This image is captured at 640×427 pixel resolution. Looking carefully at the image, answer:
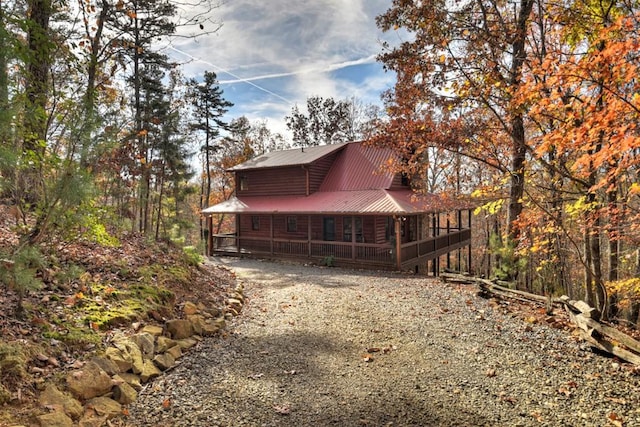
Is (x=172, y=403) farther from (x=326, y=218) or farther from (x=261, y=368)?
(x=326, y=218)

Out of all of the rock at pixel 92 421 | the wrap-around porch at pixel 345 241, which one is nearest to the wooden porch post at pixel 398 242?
the wrap-around porch at pixel 345 241

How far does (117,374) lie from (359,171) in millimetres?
17031

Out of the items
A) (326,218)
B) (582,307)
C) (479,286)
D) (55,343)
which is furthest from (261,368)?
(326,218)

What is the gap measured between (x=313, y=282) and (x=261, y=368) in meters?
7.00

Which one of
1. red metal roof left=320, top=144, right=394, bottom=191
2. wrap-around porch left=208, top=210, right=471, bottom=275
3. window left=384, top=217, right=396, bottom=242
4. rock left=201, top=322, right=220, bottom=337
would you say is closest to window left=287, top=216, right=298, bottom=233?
wrap-around porch left=208, top=210, right=471, bottom=275

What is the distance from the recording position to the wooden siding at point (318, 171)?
20.0 meters

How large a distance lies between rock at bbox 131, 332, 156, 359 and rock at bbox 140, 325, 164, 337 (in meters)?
0.19

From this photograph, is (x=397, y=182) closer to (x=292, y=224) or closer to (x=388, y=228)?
(x=388, y=228)

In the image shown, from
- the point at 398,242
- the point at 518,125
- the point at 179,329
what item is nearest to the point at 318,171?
the point at 398,242

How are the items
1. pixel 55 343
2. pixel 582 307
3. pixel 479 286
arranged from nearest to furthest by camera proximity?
pixel 55 343, pixel 582 307, pixel 479 286

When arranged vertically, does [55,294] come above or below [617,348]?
above

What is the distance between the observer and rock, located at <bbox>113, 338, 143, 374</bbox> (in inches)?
172

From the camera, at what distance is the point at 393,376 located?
4910 mm

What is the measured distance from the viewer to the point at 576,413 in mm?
3900
